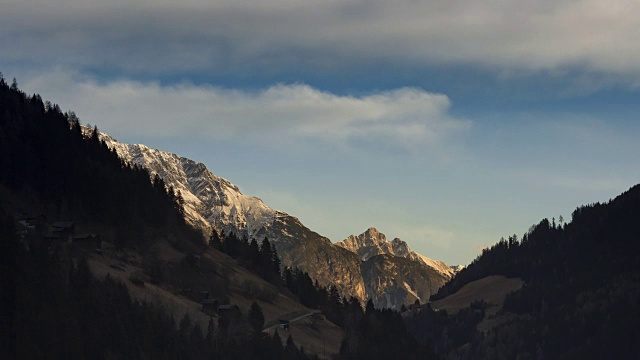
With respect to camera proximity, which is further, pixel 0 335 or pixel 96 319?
pixel 96 319

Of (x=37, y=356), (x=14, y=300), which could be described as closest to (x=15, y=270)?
(x=14, y=300)

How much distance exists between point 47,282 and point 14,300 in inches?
442

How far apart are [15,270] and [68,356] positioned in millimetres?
20491

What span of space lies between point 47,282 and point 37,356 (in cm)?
2013

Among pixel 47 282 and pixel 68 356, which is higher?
pixel 47 282

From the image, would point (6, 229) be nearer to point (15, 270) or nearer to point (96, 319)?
point (15, 270)

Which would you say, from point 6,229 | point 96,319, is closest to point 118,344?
point 96,319

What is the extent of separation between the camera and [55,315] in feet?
630

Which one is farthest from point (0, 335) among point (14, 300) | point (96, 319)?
point (96, 319)

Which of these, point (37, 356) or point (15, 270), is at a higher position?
point (15, 270)

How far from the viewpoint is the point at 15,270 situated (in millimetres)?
193875

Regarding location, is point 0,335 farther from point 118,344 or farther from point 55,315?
point 118,344

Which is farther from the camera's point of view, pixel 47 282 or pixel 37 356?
pixel 47 282

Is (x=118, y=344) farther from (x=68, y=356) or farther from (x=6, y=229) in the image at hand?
(x=6, y=229)
